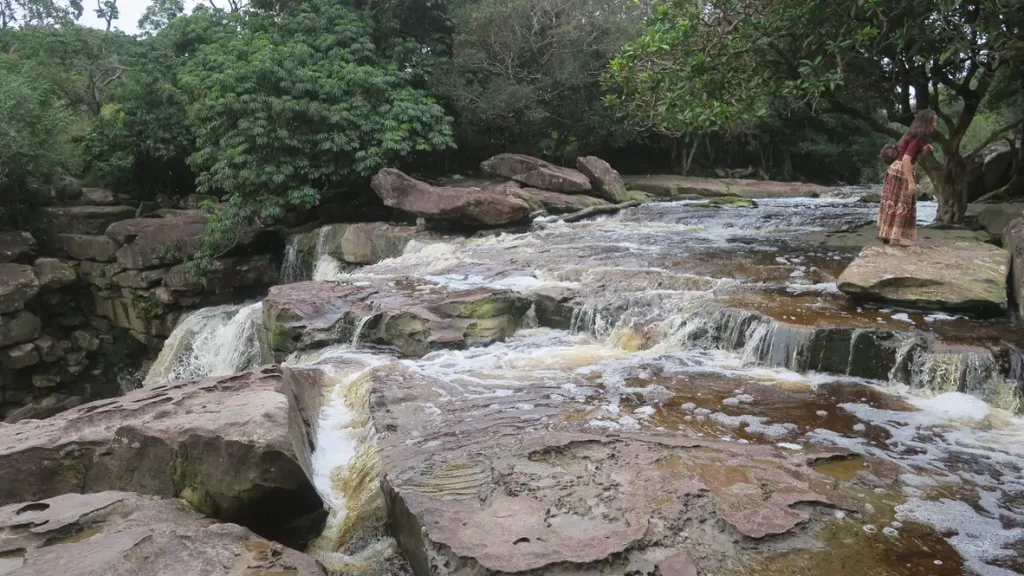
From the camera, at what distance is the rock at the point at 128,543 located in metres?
2.69

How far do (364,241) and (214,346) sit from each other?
383 centimetres

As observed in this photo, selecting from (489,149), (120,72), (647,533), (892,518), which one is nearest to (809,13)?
(892,518)

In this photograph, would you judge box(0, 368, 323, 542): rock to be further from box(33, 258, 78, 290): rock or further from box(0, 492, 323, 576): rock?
box(33, 258, 78, 290): rock

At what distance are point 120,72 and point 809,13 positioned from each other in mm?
19530

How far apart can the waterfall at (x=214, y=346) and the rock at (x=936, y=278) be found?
22.0 ft

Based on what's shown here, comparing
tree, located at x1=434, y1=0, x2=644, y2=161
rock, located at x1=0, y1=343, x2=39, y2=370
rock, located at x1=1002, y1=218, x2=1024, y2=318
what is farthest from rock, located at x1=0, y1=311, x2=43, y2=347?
rock, located at x1=1002, y1=218, x2=1024, y2=318

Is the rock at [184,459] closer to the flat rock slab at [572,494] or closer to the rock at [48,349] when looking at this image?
the flat rock slab at [572,494]

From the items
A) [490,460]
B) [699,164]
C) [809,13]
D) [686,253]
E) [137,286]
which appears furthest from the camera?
[699,164]

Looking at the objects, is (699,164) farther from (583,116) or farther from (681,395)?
(681,395)

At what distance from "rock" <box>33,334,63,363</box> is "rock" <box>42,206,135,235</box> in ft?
8.33

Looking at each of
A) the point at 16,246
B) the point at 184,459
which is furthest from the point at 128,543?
the point at 16,246

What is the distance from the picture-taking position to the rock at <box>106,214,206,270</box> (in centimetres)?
1422

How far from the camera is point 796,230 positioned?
1175cm

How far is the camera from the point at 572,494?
11.2 feet
